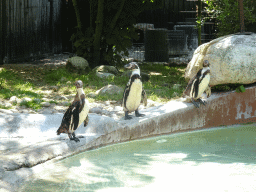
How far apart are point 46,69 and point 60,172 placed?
6.35 m

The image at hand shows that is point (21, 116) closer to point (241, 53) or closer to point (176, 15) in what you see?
point (241, 53)

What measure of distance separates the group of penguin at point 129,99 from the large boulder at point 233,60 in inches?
21.5

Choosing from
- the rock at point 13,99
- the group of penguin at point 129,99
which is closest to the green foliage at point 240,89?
the group of penguin at point 129,99

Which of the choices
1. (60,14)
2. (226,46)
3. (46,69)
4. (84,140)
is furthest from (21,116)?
(60,14)

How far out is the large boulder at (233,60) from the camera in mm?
→ 5930

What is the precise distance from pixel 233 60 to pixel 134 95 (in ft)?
6.34

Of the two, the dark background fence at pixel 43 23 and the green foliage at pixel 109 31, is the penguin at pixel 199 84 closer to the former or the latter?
the green foliage at pixel 109 31

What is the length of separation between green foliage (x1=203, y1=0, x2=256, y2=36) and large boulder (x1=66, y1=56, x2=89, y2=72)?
10.8 feet

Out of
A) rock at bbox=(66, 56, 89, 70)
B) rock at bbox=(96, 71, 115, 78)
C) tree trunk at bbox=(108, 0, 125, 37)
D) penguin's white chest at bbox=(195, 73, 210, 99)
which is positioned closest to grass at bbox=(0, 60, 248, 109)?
rock at bbox=(96, 71, 115, 78)

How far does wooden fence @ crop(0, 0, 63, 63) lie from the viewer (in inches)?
389

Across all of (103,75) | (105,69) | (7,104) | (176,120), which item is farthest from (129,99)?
(105,69)

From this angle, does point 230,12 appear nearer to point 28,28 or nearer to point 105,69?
point 105,69

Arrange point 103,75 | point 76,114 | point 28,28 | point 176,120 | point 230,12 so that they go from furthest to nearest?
point 28,28, point 103,75, point 230,12, point 176,120, point 76,114

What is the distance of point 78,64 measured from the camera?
30.1 feet
